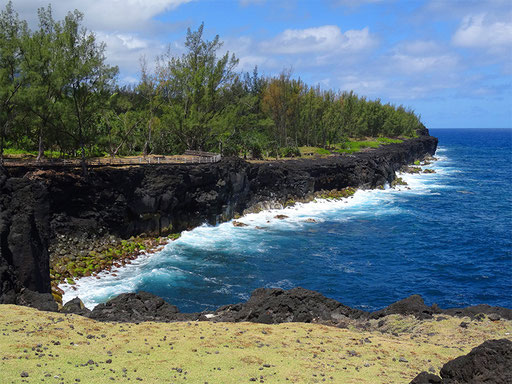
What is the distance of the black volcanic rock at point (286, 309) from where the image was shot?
24.8 metres

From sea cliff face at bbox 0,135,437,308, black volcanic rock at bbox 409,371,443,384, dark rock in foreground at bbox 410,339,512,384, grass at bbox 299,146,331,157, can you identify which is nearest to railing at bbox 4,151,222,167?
sea cliff face at bbox 0,135,437,308

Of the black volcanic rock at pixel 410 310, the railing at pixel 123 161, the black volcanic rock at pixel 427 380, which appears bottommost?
the black volcanic rock at pixel 410 310

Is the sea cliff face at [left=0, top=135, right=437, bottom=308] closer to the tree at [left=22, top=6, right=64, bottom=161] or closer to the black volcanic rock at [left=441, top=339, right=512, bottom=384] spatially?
the tree at [left=22, top=6, right=64, bottom=161]

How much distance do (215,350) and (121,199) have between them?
3563cm

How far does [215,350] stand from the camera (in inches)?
697

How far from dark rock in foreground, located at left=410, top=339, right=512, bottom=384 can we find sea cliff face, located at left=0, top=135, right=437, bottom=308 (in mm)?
19640

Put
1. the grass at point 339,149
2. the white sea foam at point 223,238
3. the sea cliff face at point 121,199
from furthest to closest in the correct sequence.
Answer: the grass at point 339,149, the white sea foam at point 223,238, the sea cliff face at point 121,199

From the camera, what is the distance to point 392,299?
37.1 metres

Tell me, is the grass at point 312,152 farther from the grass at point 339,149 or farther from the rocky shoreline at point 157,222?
the rocky shoreline at point 157,222

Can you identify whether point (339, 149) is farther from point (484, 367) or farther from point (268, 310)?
point (484, 367)

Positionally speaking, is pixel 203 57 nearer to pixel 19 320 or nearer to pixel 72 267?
pixel 72 267

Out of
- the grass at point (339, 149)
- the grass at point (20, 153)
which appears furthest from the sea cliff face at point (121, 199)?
the grass at point (339, 149)

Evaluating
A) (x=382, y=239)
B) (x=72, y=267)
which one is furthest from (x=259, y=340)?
(x=382, y=239)

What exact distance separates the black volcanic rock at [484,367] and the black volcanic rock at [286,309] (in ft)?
37.4
